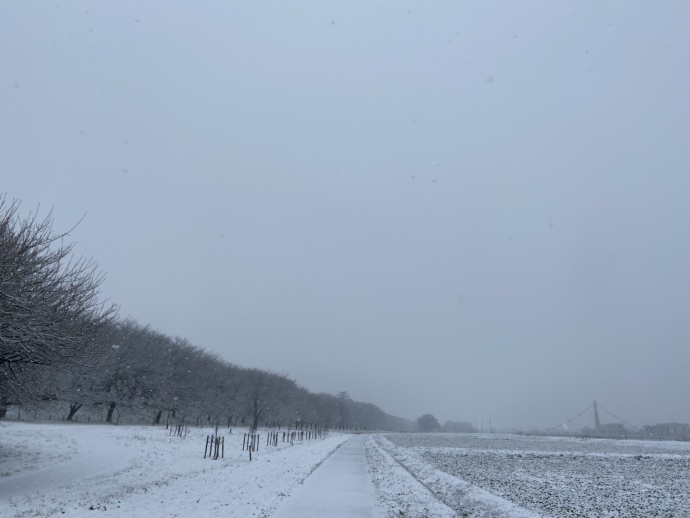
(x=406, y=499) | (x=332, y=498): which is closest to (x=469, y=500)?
(x=406, y=499)

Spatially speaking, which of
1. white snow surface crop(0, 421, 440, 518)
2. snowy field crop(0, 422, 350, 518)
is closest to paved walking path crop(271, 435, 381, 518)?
white snow surface crop(0, 421, 440, 518)

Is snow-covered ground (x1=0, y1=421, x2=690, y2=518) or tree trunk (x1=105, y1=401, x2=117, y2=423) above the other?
tree trunk (x1=105, y1=401, x2=117, y2=423)

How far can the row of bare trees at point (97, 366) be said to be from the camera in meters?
13.7

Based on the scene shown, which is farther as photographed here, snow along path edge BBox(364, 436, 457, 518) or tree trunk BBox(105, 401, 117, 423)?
tree trunk BBox(105, 401, 117, 423)

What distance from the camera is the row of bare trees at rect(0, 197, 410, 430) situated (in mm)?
13695

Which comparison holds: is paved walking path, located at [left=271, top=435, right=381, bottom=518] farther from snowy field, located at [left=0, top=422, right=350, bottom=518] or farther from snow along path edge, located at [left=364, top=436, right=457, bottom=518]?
snowy field, located at [left=0, top=422, right=350, bottom=518]

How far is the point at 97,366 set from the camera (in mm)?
20172

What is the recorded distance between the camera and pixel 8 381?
57.4 ft

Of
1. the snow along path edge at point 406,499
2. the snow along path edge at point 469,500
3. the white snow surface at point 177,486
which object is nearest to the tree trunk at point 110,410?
the white snow surface at point 177,486

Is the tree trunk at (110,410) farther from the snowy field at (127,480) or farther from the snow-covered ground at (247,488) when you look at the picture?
the snow-covered ground at (247,488)

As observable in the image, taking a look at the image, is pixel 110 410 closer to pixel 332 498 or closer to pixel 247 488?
pixel 247 488

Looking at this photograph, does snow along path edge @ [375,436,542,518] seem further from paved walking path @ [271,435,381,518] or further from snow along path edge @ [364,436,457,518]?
paved walking path @ [271,435,381,518]

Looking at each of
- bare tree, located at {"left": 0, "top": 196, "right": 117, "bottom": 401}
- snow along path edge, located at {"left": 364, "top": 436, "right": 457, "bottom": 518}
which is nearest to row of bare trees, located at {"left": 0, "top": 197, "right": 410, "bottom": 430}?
bare tree, located at {"left": 0, "top": 196, "right": 117, "bottom": 401}

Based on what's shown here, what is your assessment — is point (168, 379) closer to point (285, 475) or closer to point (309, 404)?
point (285, 475)
